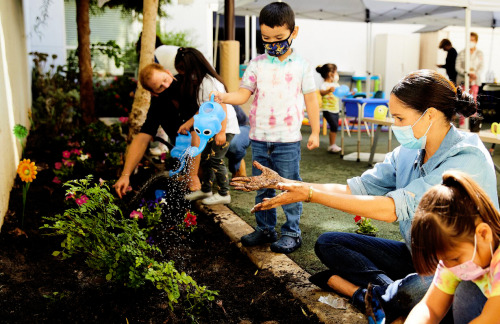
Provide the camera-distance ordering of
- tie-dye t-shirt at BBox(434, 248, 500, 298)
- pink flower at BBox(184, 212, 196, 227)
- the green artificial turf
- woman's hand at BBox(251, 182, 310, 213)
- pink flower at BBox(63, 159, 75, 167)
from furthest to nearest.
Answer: pink flower at BBox(63, 159, 75, 167) → pink flower at BBox(184, 212, 196, 227) → the green artificial turf → woman's hand at BBox(251, 182, 310, 213) → tie-dye t-shirt at BBox(434, 248, 500, 298)

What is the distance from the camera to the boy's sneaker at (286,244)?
3.15 meters

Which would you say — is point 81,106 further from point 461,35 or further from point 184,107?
point 461,35

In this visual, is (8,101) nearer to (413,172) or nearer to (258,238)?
(258,238)

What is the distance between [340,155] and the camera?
23.8ft

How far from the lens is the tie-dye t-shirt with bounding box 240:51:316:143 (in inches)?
128

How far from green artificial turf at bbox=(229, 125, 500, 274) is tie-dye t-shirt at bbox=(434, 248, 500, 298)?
1.27 meters

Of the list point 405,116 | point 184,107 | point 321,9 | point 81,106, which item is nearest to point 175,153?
Result: point 184,107

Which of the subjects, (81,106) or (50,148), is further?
(81,106)

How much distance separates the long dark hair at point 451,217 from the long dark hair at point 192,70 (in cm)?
264

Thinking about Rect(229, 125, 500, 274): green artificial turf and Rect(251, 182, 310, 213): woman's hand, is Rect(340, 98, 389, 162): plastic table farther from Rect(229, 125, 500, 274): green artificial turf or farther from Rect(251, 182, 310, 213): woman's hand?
Rect(251, 182, 310, 213): woman's hand

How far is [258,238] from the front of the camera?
131 inches

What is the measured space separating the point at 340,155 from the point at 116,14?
19.2 ft

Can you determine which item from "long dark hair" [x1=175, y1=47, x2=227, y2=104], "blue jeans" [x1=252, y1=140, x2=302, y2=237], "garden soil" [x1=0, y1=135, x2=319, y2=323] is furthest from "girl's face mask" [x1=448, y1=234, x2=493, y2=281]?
"long dark hair" [x1=175, y1=47, x2=227, y2=104]

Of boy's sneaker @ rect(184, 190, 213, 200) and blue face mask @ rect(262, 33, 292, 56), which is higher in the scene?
blue face mask @ rect(262, 33, 292, 56)
